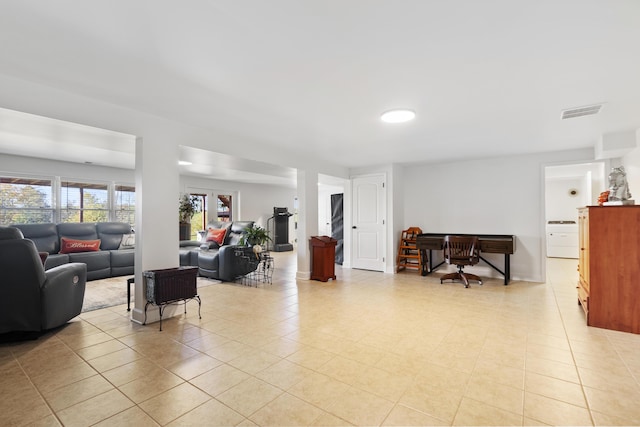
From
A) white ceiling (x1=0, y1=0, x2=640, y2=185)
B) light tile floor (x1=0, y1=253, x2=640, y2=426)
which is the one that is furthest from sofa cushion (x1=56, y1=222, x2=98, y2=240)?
white ceiling (x1=0, y1=0, x2=640, y2=185)

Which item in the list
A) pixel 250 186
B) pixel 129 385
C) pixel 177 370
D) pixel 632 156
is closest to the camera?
pixel 129 385

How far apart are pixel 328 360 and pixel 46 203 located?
6592mm

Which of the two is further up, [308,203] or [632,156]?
[632,156]

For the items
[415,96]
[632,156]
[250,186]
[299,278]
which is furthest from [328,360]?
[250,186]

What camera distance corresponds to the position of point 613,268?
307cm

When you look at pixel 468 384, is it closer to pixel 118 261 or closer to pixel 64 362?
pixel 64 362

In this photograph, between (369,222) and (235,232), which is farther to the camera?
(369,222)

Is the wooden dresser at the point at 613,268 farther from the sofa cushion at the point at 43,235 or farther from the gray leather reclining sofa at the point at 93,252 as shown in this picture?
the sofa cushion at the point at 43,235

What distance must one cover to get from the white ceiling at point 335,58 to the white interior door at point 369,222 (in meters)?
2.87

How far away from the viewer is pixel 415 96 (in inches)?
107

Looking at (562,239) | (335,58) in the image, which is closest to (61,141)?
(335,58)

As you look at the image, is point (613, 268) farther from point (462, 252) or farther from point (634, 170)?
point (462, 252)

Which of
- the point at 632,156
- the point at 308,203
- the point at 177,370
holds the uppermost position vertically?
the point at 632,156

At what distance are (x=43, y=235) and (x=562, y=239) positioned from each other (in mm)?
11520
